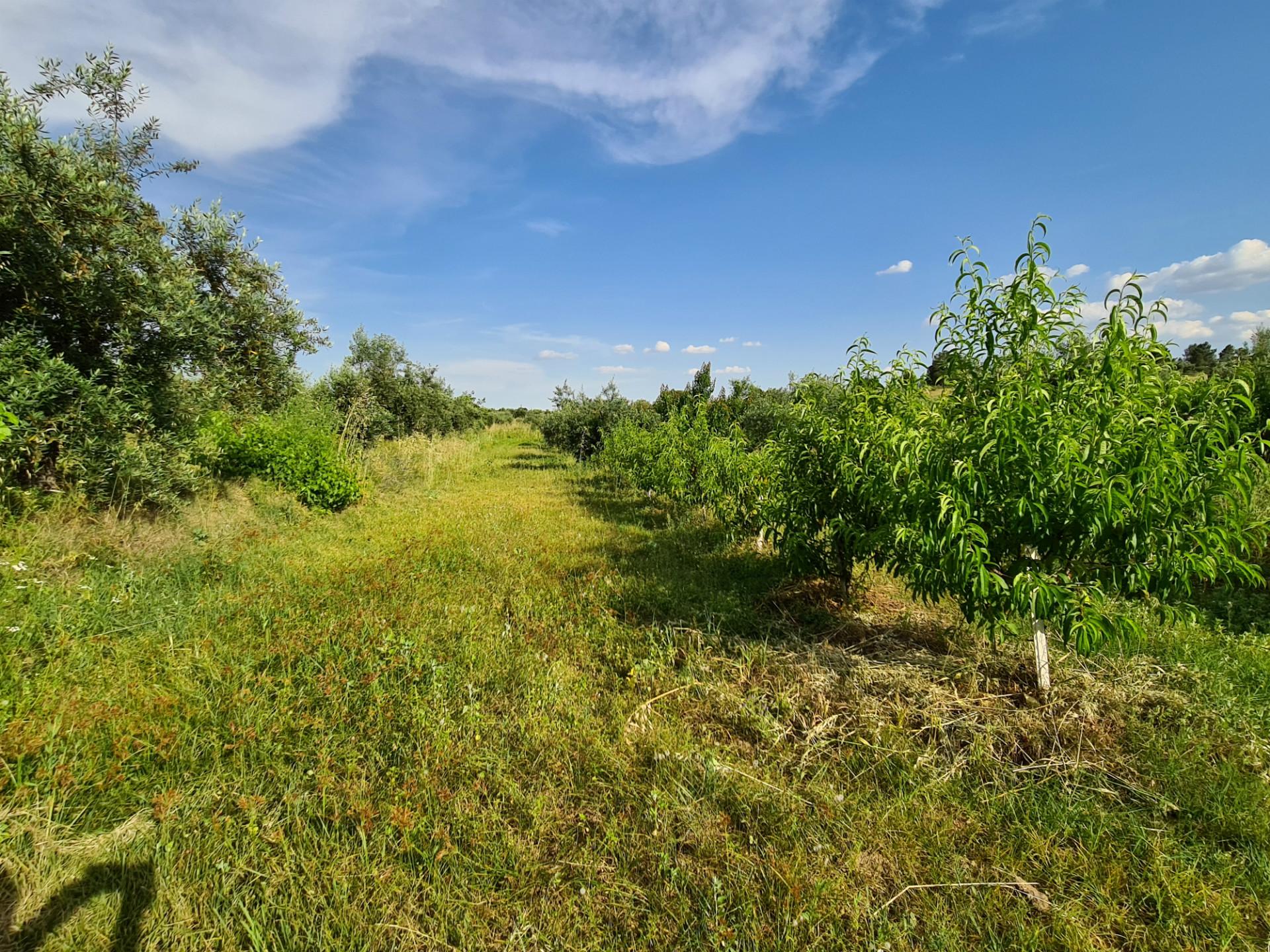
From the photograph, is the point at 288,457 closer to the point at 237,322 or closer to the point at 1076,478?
the point at 237,322

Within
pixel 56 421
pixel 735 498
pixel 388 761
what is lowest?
pixel 388 761

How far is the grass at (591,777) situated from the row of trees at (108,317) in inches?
36.3

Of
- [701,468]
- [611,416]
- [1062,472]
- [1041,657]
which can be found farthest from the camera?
[611,416]

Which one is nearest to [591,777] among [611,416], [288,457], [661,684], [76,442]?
[661,684]

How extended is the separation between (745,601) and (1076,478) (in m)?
3.22

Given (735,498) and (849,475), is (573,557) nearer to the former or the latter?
(735,498)

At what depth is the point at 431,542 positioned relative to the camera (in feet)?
24.1

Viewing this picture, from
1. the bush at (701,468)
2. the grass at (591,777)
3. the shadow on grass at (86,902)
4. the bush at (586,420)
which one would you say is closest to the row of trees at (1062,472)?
the grass at (591,777)

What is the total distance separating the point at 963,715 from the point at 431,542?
21.5 feet

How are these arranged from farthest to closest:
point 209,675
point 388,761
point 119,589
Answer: point 119,589
point 209,675
point 388,761

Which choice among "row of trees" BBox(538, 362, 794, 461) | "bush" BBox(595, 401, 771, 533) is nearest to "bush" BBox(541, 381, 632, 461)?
"row of trees" BBox(538, 362, 794, 461)

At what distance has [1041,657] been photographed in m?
3.36

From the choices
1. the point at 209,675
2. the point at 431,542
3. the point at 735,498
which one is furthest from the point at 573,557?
the point at 209,675

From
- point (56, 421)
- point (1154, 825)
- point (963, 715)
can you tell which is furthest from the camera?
point (56, 421)
